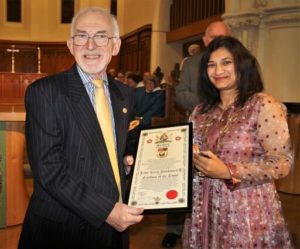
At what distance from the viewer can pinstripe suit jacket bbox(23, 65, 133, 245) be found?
1465 mm

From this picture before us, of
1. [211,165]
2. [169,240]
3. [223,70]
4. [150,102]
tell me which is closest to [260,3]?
[150,102]

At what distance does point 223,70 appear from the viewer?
1.89 meters

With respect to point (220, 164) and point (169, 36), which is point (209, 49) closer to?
point (220, 164)

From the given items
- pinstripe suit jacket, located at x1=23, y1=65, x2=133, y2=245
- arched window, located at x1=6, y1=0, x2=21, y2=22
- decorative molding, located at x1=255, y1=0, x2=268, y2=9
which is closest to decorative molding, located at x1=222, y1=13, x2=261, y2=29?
decorative molding, located at x1=255, y1=0, x2=268, y2=9

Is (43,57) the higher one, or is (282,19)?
(43,57)

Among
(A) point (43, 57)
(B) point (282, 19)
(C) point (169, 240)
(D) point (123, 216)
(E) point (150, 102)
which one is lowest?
(C) point (169, 240)

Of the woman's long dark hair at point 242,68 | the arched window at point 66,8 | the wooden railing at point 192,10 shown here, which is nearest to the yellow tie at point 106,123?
the woman's long dark hair at point 242,68

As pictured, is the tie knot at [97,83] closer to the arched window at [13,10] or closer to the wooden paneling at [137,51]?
the wooden paneling at [137,51]

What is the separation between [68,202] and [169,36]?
10053 mm

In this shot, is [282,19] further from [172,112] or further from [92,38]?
[92,38]

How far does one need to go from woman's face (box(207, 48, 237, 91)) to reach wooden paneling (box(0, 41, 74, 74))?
48.1ft

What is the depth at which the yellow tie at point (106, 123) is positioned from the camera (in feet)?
5.20

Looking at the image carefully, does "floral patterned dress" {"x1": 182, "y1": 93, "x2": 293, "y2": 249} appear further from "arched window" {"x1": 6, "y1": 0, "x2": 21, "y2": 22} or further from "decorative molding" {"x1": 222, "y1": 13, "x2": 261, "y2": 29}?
"arched window" {"x1": 6, "y1": 0, "x2": 21, "y2": 22}

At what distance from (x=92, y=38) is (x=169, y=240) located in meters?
2.52
